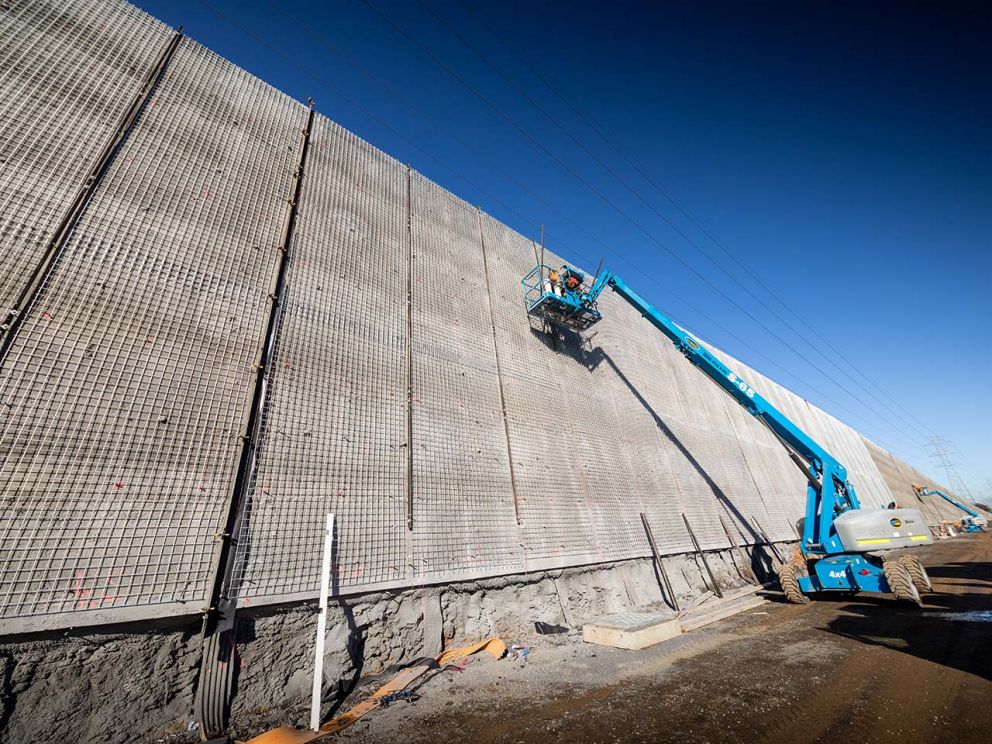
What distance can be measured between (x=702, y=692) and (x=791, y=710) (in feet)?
2.40

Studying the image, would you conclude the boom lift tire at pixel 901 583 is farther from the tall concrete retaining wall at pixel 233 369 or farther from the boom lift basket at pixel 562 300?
the boom lift basket at pixel 562 300

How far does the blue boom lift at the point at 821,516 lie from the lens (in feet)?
23.8

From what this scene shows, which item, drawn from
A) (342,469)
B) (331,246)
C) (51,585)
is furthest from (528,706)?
(331,246)

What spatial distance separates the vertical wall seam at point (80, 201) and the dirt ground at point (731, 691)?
4.95 metres

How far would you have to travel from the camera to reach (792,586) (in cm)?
834

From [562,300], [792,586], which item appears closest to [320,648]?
[562,300]

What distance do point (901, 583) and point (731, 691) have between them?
5936mm

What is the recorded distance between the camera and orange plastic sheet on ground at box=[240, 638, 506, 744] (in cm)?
312

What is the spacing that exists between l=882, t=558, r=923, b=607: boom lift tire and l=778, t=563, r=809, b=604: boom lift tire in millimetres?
1637

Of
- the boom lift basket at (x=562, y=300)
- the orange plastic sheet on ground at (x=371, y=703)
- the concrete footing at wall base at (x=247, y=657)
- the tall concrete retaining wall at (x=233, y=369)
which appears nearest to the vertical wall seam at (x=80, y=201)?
the tall concrete retaining wall at (x=233, y=369)

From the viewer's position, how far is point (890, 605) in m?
7.48

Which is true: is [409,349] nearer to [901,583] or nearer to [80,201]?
[80,201]

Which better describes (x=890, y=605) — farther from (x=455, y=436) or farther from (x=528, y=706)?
(x=455, y=436)

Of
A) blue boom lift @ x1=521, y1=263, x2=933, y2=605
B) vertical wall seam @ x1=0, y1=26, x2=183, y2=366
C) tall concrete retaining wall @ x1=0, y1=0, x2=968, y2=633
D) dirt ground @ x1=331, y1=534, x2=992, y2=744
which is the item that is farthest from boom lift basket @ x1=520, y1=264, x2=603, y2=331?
vertical wall seam @ x1=0, y1=26, x2=183, y2=366
